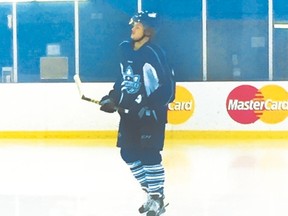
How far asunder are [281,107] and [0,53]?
460 cm

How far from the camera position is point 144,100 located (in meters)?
4.01

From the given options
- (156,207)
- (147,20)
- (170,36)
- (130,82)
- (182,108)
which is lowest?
(156,207)

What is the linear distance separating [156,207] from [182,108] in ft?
18.6

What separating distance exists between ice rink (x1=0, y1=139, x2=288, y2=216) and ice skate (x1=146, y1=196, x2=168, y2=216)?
0.14 m

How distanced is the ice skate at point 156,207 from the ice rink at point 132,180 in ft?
0.47

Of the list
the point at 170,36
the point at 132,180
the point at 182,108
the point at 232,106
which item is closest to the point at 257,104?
the point at 232,106

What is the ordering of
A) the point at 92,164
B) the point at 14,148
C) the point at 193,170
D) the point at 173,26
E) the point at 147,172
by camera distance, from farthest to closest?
the point at 173,26 < the point at 14,148 < the point at 92,164 < the point at 193,170 < the point at 147,172

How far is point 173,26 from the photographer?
10.3 metres

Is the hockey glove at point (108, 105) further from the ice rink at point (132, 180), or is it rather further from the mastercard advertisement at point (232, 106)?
the mastercard advertisement at point (232, 106)

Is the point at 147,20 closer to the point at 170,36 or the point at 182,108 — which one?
the point at 182,108

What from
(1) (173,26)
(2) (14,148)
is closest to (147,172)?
(2) (14,148)

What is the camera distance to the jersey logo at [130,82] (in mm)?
4031

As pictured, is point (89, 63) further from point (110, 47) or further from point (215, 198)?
point (215, 198)

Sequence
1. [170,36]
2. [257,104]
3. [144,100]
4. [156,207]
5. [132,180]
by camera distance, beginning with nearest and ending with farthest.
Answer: [144,100], [156,207], [132,180], [257,104], [170,36]
